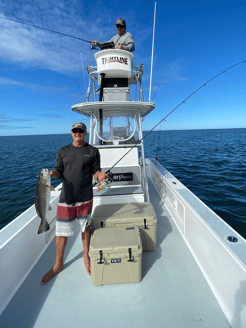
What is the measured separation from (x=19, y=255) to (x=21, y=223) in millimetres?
412

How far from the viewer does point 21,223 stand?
2.49 m

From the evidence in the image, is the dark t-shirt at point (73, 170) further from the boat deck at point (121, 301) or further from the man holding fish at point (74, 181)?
the boat deck at point (121, 301)

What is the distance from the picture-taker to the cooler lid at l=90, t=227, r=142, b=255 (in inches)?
81.6

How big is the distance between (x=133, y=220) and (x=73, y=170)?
3.91ft

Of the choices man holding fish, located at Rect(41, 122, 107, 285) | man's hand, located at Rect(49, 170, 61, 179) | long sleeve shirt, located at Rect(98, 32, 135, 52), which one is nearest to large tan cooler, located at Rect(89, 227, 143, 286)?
man holding fish, located at Rect(41, 122, 107, 285)

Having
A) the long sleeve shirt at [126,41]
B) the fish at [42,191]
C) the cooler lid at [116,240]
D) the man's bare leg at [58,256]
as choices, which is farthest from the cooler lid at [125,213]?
the long sleeve shirt at [126,41]

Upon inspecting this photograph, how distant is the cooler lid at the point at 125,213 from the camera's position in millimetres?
2678

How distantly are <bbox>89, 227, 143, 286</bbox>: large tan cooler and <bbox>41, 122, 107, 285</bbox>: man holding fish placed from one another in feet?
1.37

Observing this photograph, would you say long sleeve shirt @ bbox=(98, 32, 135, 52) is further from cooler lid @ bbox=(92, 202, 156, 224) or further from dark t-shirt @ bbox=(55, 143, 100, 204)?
cooler lid @ bbox=(92, 202, 156, 224)

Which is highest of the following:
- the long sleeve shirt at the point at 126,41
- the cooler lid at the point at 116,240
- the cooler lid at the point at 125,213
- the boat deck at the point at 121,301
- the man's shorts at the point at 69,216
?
the long sleeve shirt at the point at 126,41

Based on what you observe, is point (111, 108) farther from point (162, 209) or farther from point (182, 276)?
point (182, 276)

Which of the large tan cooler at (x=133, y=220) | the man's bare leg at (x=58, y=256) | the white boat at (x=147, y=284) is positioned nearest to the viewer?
the white boat at (x=147, y=284)

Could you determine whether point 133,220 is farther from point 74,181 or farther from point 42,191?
point 42,191

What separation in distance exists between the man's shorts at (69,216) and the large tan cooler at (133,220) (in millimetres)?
341
